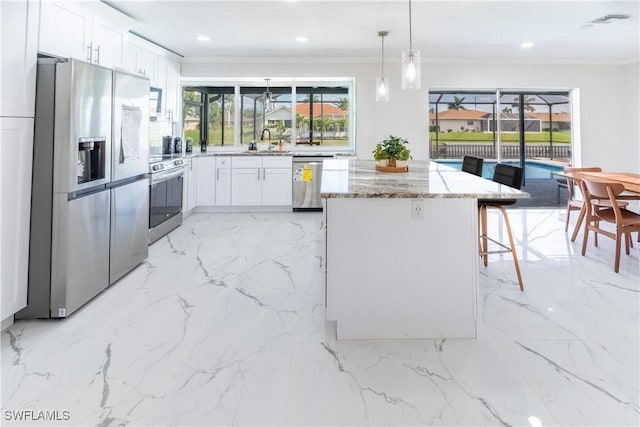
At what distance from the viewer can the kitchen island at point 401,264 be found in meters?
2.11

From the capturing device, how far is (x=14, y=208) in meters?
2.18

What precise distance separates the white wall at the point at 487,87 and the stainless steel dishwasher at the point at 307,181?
0.77 meters

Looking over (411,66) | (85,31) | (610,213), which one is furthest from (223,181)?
(610,213)

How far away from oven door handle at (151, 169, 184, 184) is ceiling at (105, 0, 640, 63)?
5.52 feet

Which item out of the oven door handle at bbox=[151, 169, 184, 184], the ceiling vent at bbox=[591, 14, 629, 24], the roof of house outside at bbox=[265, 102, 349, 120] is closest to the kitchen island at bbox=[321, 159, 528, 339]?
the oven door handle at bbox=[151, 169, 184, 184]

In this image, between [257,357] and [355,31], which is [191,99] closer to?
[355,31]

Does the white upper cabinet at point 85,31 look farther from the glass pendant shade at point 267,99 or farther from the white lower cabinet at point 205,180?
the glass pendant shade at point 267,99

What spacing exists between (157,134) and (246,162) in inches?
53.4

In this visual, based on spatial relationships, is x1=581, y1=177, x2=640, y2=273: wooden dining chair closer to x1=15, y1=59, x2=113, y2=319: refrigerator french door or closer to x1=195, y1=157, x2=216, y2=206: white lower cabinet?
x1=15, y1=59, x2=113, y2=319: refrigerator french door

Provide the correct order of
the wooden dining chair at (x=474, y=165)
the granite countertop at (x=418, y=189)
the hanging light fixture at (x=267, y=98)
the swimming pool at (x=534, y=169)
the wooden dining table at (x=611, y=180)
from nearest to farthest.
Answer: the granite countertop at (x=418, y=189) < the wooden dining table at (x=611, y=180) < the wooden dining chair at (x=474, y=165) < the hanging light fixture at (x=267, y=98) < the swimming pool at (x=534, y=169)

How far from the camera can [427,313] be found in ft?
7.09

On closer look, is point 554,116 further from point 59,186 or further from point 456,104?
point 59,186

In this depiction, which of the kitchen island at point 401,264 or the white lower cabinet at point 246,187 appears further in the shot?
the white lower cabinet at point 246,187

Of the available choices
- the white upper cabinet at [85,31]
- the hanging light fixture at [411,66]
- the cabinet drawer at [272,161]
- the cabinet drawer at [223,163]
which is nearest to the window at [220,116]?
the cabinet drawer at [223,163]
